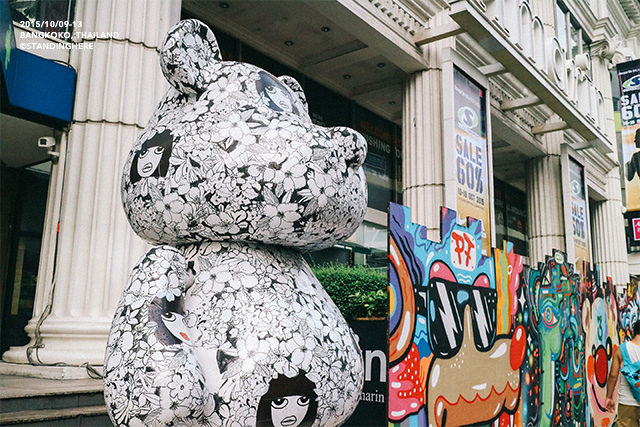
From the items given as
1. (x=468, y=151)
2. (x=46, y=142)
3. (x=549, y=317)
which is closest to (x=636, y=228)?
(x=468, y=151)

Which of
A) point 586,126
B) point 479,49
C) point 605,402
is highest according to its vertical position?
point 479,49

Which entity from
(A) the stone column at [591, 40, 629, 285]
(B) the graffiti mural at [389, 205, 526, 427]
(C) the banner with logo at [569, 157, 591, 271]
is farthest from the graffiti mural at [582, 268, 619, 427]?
(A) the stone column at [591, 40, 629, 285]

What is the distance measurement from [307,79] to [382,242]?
12.2 ft

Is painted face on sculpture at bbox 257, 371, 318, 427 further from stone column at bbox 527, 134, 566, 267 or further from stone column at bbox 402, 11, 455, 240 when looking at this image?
stone column at bbox 527, 134, 566, 267

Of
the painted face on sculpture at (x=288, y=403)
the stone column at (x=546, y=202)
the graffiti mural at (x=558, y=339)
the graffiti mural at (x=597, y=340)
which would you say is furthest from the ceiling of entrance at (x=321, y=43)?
the painted face on sculpture at (x=288, y=403)

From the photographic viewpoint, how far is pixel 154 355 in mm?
1463

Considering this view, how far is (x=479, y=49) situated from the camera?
10.8m

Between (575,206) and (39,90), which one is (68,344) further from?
(575,206)

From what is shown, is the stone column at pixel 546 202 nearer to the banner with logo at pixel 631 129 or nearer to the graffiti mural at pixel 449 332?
the banner with logo at pixel 631 129

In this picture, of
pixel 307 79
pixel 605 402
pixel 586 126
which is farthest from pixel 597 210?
pixel 605 402

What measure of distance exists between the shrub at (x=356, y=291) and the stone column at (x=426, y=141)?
2448mm

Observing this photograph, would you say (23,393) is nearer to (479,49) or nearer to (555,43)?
(479,49)

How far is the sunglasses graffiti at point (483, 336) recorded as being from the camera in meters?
3.13

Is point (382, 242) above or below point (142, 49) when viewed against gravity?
below
